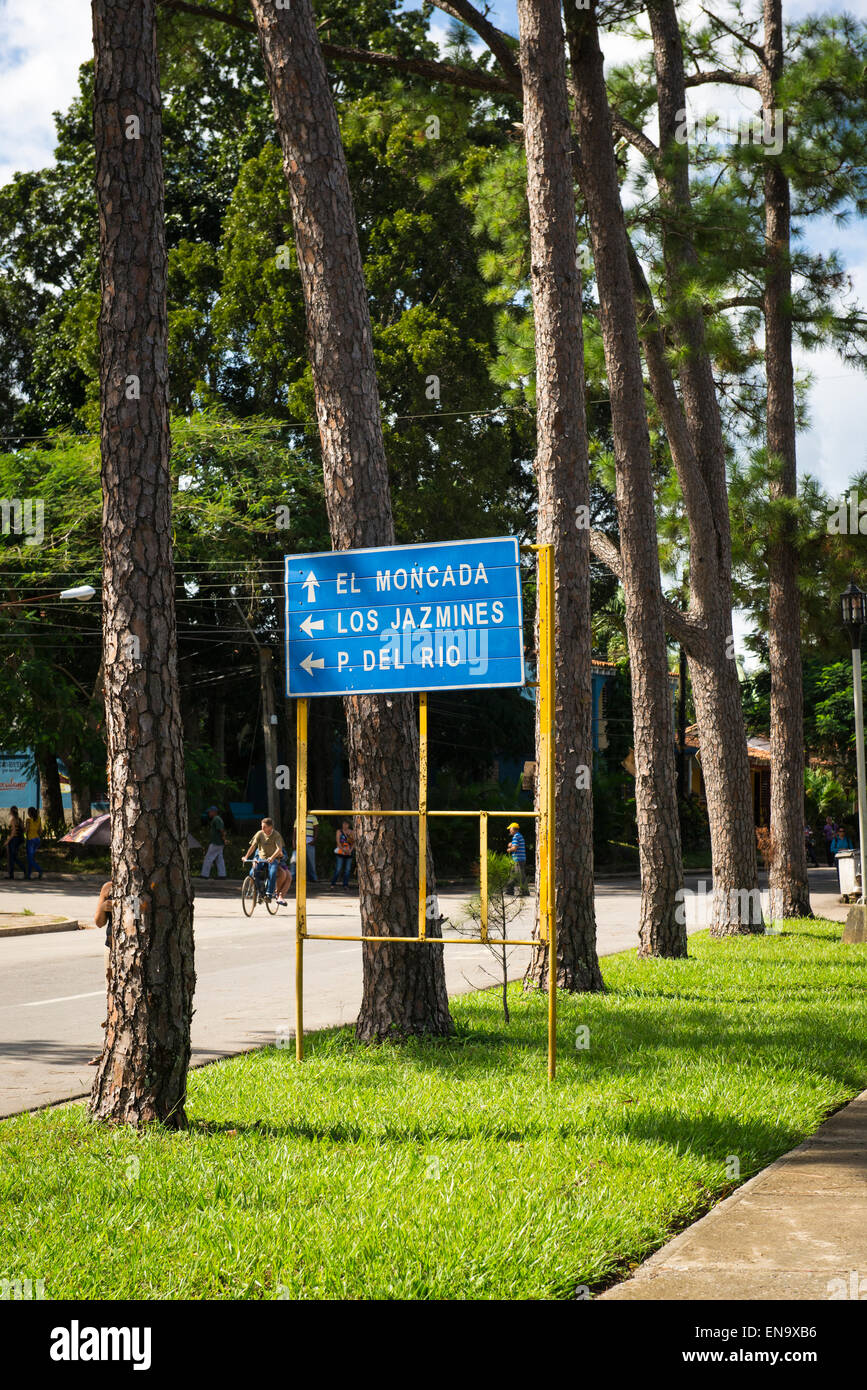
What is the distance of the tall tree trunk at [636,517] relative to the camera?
14.4 m

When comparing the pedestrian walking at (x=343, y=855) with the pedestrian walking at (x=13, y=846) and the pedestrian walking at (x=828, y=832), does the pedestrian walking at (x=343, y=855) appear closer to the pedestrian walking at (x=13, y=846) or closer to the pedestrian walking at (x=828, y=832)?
the pedestrian walking at (x=13, y=846)

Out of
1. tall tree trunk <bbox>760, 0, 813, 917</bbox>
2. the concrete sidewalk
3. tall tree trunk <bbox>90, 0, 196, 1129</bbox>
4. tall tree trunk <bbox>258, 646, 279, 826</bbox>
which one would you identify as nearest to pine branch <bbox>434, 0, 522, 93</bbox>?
tall tree trunk <bbox>760, 0, 813, 917</bbox>

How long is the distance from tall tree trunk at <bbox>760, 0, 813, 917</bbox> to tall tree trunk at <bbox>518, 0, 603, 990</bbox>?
848 centimetres

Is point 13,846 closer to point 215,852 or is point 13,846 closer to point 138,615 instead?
point 215,852

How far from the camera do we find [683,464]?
17.0 meters

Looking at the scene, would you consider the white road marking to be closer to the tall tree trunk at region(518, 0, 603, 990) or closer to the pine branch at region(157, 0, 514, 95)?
the tall tree trunk at region(518, 0, 603, 990)

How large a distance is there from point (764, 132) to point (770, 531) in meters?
5.57

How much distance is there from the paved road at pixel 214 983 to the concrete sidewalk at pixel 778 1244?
4247mm

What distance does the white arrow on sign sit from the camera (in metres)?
7.90

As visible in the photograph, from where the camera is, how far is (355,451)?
906 cm

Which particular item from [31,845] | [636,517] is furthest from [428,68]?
[31,845]

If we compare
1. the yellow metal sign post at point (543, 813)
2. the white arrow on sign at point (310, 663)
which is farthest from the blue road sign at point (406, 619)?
the yellow metal sign post at point (543, 813)

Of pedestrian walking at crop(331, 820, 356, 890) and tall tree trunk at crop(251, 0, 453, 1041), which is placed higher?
tall tree trunk at crop(251, 0, 453, 1041)

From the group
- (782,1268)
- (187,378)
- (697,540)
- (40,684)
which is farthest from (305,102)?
(187,378)
